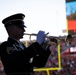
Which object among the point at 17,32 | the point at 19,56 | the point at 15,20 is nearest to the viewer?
the point at 19,56

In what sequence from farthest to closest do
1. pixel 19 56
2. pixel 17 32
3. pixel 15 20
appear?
1. pixel 15 20
2. pixel 17 32
3. pixel 19 56

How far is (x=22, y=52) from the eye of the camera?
2.75m

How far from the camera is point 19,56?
9.11ft

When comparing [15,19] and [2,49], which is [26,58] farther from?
[15,19]

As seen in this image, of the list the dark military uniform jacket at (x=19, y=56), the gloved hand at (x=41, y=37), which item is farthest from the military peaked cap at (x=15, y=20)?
the gloved hand at (x=41, y=37)

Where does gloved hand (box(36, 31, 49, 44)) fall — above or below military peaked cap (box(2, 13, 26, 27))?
below

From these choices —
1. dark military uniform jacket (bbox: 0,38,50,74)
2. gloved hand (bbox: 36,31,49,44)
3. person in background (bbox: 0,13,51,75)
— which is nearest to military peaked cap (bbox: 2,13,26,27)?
person in background (bbox: 0,13,51,75)

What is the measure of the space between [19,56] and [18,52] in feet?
0.13

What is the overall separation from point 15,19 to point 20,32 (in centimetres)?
24

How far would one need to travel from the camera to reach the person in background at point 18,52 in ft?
9.05

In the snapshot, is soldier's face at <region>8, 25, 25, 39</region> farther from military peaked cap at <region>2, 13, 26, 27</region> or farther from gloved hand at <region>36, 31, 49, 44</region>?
gloved hand at <region>36, 31, 49, 44</region>

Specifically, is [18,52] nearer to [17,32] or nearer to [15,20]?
[17,32]

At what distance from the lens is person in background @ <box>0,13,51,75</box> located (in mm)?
2760

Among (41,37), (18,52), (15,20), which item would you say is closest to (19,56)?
(18,52)
